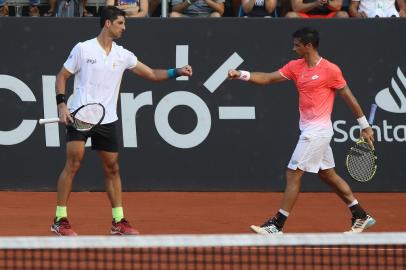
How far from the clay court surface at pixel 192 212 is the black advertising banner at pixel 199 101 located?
0.28 meters

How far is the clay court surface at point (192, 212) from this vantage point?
8.98 meters

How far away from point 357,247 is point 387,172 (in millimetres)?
3430

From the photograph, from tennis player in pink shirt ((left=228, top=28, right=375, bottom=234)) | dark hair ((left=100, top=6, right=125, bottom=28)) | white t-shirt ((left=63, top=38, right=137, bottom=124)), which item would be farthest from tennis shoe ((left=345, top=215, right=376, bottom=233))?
dark hair ((left=100, top=6, right=125, bottom=28))

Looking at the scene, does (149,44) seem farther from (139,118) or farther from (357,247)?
(357,247)

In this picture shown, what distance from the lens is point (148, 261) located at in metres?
7.28

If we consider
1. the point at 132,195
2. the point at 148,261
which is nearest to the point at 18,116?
the point at 132,195

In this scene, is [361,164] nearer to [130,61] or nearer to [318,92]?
[318,92]

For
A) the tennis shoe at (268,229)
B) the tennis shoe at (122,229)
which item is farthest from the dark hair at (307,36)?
the tennis shoe at (122,229)

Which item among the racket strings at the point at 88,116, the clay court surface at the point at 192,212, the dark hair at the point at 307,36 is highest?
the dark hair at the point at 307,36

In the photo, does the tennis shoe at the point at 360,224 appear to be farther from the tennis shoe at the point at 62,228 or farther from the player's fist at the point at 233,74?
the tennis shoe at the point at 62,228

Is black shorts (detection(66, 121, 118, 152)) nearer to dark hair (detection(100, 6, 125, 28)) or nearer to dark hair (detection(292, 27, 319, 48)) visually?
dark hair (detection(100, 6, 125, 28))

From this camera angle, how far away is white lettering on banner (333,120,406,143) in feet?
36.4

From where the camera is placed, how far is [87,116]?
827 centimetres

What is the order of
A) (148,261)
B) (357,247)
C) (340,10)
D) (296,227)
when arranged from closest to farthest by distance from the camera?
(148,261) → (357,247) → (296,227) → (340,10)
